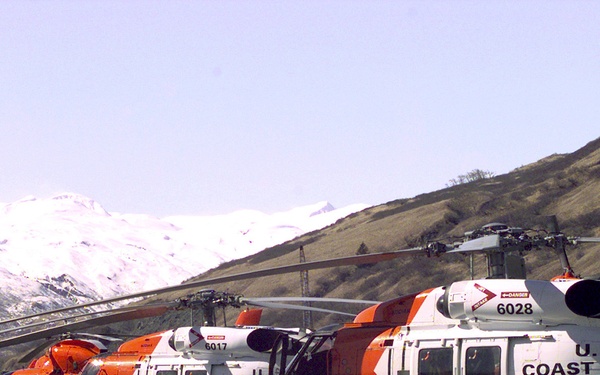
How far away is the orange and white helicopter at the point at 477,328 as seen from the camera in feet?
50.8

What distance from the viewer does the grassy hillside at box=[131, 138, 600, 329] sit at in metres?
60.2

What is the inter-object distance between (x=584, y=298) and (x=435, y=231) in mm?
62450

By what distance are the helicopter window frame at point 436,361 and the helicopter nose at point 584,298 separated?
2.31m

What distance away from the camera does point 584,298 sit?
1548cm

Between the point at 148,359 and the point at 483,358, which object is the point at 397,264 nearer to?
the point at 148,359

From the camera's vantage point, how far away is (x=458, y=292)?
55.2 feet

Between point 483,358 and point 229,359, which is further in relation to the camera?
point 229,359

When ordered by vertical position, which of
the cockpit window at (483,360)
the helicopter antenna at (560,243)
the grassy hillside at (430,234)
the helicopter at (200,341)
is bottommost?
the cockpit window at (483,360)

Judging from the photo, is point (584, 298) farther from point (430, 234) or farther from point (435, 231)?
point (435, 231)

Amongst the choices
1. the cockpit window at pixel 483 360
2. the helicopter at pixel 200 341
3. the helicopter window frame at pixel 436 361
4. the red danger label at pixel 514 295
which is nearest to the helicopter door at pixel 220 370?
the helicopter at pixel 200 341

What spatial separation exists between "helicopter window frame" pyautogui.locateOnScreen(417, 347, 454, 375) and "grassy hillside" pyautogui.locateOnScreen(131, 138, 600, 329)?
30.9m

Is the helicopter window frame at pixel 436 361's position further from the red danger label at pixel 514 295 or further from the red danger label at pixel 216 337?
the red danger label at pixel 216 337

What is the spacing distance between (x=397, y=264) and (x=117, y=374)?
48992 millimetres

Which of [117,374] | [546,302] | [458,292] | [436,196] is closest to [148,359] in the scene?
[117,374]
